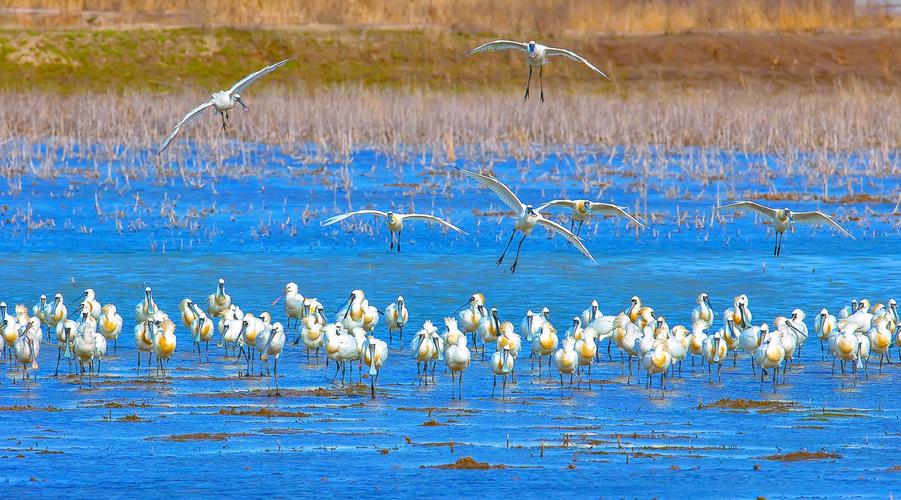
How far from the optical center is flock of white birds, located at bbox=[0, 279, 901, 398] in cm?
1172

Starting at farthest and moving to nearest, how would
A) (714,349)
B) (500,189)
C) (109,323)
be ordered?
1. (500,189)
2. (109,323)
3. (714,349)

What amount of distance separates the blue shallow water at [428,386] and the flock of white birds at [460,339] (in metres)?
0.18

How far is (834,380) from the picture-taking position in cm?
1209

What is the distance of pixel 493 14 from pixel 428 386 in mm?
38192

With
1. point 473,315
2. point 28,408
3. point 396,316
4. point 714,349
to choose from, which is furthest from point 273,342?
Result: point 714,349

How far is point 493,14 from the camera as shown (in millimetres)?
49125

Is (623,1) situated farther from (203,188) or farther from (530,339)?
(530,339)

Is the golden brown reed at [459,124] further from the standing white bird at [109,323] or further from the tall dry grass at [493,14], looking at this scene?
the standing white bird at [109,323]

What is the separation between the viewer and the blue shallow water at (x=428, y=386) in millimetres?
9070

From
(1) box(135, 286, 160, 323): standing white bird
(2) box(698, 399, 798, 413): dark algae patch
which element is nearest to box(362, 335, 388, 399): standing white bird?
(2) box(698, 399, 798, 413): dark algae patch

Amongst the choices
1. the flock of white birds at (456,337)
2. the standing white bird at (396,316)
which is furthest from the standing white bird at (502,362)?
the standing white bird at (396,316)

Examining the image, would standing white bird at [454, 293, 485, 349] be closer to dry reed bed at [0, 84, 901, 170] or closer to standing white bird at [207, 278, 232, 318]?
standing white bird at [207, 278, 232, 318]

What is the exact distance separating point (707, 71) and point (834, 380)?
32.0 meters

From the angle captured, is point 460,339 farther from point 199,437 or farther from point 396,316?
point 199,437
